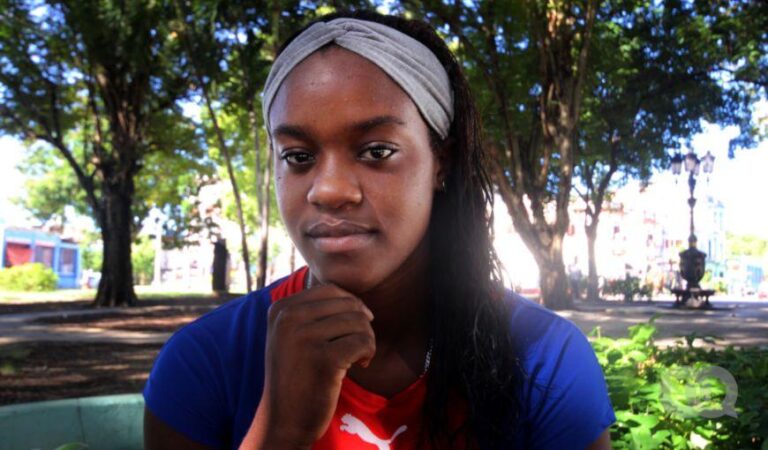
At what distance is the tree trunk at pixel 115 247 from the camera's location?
18312mm

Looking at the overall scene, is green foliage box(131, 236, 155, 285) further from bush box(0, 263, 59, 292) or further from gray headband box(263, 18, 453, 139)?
gray headband box(263, 18, 453, 139)

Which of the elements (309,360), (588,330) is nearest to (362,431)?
(309,360)

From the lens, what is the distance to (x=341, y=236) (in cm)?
143

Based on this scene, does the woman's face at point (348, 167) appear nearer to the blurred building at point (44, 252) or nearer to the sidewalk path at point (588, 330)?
the sidewalk path at point (588, 330)

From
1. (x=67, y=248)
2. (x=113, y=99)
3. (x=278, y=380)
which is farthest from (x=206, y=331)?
(x=67, y=248)

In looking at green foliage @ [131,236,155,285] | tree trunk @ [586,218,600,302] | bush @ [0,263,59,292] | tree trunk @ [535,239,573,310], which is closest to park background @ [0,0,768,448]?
tree trunk @ [535,239,573,310]

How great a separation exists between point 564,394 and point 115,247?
1825 centimetres

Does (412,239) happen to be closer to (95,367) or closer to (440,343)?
(440,343)

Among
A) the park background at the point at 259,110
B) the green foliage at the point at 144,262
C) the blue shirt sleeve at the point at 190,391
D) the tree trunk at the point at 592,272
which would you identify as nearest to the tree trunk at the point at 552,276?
the park background at the point at 259,110

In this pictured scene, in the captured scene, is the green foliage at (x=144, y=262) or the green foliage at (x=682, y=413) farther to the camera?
the green foliage at (x=144, y=262)

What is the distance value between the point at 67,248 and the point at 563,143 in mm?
60191

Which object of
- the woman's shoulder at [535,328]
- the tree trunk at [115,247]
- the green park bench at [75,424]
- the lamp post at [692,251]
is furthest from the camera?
the lamp post at [692,251]

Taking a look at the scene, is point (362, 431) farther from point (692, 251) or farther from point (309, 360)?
point (692, 251)

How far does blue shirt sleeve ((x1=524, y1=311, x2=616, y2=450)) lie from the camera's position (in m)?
1.55
